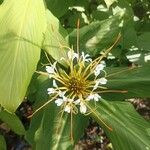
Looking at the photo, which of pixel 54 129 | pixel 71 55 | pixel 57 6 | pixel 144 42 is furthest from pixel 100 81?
pixel 144 42

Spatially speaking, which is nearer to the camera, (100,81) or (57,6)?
(100,81)

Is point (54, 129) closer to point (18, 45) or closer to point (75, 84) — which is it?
point (75, 84)

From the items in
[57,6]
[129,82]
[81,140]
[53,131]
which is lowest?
[81,140]

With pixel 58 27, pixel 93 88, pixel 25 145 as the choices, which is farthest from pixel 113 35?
pixel 25 145

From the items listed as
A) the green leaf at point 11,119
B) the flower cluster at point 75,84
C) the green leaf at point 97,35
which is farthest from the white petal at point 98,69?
the green leaf at point 11,119

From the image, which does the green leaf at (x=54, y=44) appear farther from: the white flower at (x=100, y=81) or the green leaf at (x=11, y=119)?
the green leaf at (x=11, y=119)

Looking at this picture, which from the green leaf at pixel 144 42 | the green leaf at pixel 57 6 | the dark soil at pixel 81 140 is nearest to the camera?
the green leaf at pixel 57 6

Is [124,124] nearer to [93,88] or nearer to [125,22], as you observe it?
[93,88]
